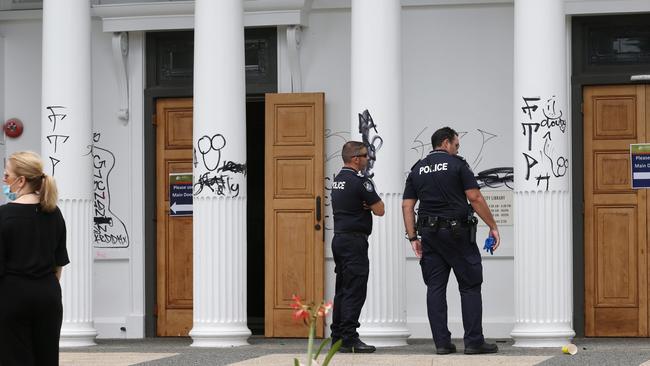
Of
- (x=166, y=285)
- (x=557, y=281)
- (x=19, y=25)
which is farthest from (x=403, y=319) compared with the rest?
(x=19, y=25)

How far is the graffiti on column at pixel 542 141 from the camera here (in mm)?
13852

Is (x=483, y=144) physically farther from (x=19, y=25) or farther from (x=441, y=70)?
(x=19, y=25)

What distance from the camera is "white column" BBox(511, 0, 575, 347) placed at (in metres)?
13.8

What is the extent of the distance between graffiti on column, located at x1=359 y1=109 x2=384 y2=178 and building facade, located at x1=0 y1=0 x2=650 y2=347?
0.07ft

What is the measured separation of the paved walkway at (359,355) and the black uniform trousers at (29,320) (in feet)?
11.3

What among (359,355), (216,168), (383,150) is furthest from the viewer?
(216,168)

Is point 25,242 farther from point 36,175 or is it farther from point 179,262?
point 179,262

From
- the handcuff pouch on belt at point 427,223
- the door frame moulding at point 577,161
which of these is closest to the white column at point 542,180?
the handcuff pouch on belt at point 427,223

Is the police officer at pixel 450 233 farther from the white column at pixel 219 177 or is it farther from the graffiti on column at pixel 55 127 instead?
the graffiti on column at pixel 55 127

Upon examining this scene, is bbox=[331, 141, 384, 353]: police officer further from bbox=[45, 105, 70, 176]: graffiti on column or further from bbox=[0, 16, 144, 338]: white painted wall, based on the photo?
bbox=[0, 16, 144, 338]: white painted wall

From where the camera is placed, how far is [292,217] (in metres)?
16.6

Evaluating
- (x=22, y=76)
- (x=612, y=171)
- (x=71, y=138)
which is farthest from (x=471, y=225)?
(x=22, y=76)

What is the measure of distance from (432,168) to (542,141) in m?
1.70

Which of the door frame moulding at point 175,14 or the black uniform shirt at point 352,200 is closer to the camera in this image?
the black uniform shirt at point 352,200
